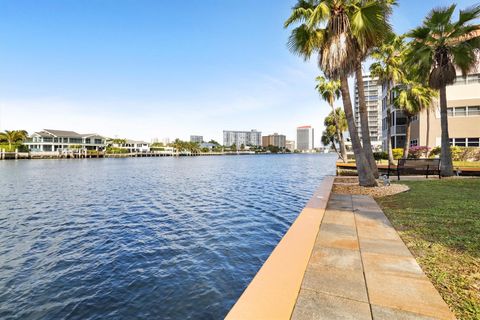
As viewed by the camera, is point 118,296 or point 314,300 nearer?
point 314,300

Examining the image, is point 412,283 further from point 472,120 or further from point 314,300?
point 472,120

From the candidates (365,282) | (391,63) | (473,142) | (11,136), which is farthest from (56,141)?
(365,282)

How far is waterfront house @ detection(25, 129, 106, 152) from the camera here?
92250 millimetres

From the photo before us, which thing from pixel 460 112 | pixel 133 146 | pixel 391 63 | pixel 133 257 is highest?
pixel 391 63

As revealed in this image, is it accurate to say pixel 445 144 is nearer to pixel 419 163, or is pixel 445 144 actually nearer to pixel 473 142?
pixel 419 163

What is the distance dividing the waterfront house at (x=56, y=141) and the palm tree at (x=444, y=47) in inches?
4176

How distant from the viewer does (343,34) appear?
11.9 metres

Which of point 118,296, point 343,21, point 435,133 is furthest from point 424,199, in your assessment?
point 435,133

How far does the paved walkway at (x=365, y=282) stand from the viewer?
3.01 m

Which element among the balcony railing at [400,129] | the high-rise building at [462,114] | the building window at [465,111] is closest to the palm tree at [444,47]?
the high-rise building at [462,114]

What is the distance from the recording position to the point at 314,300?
3.25 meters

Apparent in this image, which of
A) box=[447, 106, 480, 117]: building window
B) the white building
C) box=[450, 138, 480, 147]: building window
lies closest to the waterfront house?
the white building

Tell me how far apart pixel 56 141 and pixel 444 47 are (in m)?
109

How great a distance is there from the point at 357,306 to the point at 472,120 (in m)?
36.8
